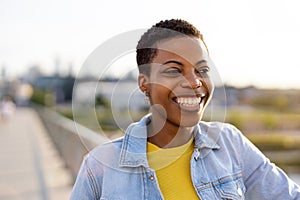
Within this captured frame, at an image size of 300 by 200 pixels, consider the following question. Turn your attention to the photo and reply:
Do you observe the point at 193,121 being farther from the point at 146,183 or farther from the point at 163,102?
the point at 146,183

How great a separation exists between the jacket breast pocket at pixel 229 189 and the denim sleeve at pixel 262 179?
6 centimetres

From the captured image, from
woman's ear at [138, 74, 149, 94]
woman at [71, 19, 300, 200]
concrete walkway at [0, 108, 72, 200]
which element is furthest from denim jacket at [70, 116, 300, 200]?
concrete walkway at [0, 108, 72, 200]

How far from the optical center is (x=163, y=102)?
1.90m

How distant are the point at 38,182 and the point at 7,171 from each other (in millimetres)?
2074

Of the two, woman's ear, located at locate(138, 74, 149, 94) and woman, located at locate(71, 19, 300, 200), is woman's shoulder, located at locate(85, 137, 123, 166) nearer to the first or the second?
woman, located at locate(71, 19, 300, 200)

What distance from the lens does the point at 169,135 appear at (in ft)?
6.56

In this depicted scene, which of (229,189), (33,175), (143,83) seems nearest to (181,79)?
(143,83)

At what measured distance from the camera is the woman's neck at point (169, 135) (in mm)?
1991

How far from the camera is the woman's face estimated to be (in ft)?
6.06

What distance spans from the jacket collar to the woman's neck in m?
0.04

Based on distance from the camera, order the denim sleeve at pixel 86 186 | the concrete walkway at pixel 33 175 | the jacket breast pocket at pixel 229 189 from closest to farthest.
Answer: the denim sleeve at pixel 86 186 → the jacket breast pocket at pixel 229 189 → the concrete walkway at pixel 33 175

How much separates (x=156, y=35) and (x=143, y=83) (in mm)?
187

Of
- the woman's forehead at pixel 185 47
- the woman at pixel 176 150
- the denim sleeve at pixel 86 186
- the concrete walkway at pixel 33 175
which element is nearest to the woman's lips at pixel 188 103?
the woman at pixel 176 150

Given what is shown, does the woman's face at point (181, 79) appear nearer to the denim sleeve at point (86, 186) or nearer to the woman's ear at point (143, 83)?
the woman's ear at point (143, 83)
